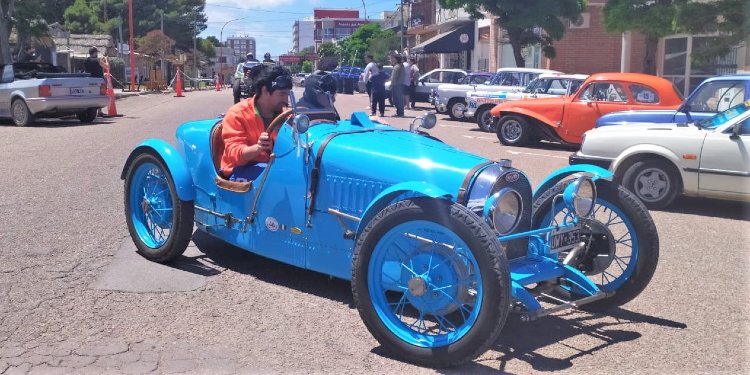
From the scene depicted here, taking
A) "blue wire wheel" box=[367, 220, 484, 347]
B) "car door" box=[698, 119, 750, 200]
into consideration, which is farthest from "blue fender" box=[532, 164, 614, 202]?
"car door" box=[698, 119, 750, 200]

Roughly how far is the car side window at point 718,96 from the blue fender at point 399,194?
7214 millimetres

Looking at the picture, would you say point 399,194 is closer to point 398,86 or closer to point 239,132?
point 239,132

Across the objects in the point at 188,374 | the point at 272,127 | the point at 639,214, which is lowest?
the point at 188,374

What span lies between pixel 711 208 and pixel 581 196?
16.3ft

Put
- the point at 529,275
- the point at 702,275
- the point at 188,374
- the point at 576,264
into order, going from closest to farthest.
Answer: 1. the point at 188,374
2. the point at 529,275
3. the point at 576,264
4. the point at 702,275

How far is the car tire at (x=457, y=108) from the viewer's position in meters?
21.1

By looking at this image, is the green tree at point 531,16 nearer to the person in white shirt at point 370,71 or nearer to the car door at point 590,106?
the person in white shirt at point 370,71

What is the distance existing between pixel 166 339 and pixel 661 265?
3784 millimetres

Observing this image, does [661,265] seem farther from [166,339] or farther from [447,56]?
[447,56]

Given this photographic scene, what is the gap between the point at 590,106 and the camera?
13094mm

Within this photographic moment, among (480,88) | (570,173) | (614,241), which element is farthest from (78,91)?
(614,241)

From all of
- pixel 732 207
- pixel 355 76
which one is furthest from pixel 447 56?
pixel 732 207

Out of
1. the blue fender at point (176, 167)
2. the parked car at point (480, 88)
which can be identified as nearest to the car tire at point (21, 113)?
the parked car at point (480, 88)

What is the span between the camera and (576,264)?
171 inches
